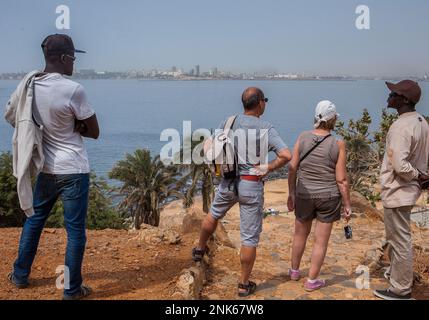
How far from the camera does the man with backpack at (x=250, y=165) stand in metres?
4.56

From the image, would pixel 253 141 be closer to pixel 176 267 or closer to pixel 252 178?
pixel 252 178

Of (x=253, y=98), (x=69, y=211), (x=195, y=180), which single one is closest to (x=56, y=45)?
(x=69, y=211)

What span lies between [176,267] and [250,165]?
→ 1.49 metres

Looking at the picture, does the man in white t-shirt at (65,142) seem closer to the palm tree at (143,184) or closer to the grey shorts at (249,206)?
the grey shorts at (249,206)

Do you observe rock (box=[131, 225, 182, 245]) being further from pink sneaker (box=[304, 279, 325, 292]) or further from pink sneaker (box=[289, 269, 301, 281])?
pink sneaker (box=[304, 279, 325, 292])

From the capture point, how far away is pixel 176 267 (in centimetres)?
530

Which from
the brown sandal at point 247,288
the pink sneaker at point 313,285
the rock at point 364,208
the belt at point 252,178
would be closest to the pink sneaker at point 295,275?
the pink sneaker at point 313,285

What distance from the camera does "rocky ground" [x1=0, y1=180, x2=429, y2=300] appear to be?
4.53 metres

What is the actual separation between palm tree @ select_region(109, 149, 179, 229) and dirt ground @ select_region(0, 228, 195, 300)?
22300 millimetres

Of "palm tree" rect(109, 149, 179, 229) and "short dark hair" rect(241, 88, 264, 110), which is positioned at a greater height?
"short dark hair" rect(241, 88, 264, 110)

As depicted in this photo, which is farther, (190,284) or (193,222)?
(193,222)

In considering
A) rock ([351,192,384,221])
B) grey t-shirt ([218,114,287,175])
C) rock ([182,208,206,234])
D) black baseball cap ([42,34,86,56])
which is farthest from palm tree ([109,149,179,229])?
black baseball cap ([42,34,86,56])

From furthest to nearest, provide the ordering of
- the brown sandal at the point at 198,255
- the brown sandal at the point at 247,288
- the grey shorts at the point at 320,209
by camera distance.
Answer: the brown sandal at the point at 198,255
the grey shorts at the point at 320,209
the brown sandal at the point at 247,288

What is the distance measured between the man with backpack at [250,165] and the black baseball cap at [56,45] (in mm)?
1562
